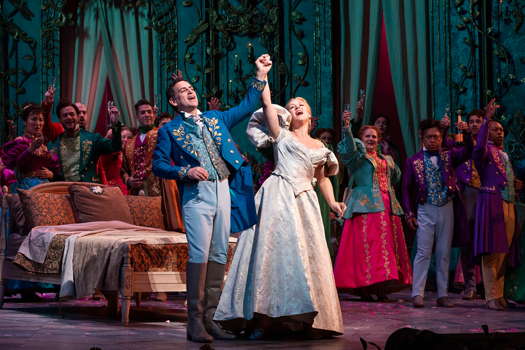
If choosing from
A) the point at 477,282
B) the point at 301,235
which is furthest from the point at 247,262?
the point at 477,282

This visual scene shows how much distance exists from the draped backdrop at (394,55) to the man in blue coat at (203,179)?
3.98 m

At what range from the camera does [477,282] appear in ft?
23.7

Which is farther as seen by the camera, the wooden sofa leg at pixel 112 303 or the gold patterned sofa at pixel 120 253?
the wooden sofa leg at pixel 112 303

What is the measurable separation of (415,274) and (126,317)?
225cm

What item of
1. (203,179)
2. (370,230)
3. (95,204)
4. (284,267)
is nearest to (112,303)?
(95,204)

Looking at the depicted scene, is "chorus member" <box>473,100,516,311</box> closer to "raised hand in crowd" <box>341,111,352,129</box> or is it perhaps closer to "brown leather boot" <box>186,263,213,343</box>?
"raised hand in crowd" <box>341,111,352,129</box>

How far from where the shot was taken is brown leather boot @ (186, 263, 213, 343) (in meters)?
4.23

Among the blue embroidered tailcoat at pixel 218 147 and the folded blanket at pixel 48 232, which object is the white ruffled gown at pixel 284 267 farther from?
the folded blanket at pixel 48 232

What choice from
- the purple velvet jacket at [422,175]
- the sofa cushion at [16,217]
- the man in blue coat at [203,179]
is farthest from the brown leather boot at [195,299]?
the purple velvet jacket at [422,175]

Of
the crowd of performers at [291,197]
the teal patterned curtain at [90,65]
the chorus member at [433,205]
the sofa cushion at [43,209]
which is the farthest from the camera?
the teal patterned curtain at [90,65]

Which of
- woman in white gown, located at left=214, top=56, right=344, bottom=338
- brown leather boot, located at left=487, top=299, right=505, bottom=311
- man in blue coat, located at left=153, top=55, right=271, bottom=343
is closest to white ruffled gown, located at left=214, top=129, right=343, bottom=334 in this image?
woman in white gown, located at left=214, top=56, right=344, bottom=338

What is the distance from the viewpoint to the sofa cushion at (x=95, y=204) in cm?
616

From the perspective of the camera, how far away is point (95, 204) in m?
6.18

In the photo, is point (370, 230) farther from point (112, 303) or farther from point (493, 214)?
point (112, 303)
